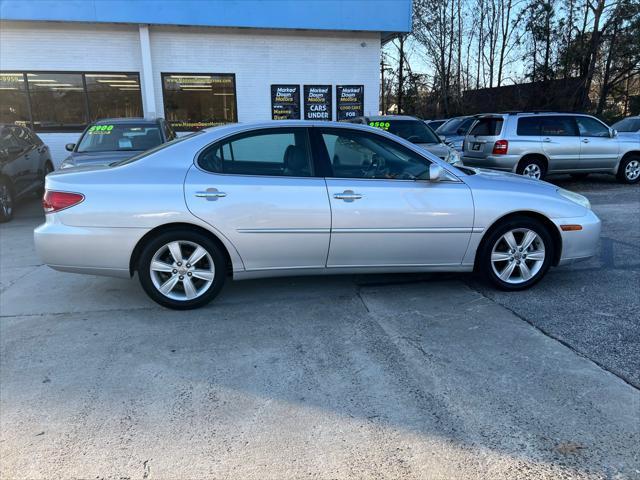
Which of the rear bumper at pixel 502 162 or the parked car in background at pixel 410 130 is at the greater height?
the parked car in background at pixel 410 130

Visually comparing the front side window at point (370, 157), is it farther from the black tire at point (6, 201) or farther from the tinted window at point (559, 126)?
the tinted window at point (559, 126)

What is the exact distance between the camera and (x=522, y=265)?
→ 15.1 feet

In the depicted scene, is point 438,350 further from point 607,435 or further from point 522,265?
point 522,265

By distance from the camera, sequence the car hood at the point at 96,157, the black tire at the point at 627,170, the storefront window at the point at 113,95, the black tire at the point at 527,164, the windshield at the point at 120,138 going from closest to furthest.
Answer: the car hood at the point at 96,157
the windshield at the point at 120,138
the black tire at the point at 527,164
the black tire at the point at 627,170
the storefront window at the point at 113,95

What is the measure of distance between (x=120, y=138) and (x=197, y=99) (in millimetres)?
5627

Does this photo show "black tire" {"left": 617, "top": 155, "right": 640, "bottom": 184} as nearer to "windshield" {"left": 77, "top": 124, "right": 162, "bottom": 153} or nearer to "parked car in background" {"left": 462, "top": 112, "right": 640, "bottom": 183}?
"parked car in background" {"left": 462, "top": 112, "right": 640, "bottom": 183}

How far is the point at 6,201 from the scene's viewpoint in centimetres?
835

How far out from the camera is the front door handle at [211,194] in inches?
159

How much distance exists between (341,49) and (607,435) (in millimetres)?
13167

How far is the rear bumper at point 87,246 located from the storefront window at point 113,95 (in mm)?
10471

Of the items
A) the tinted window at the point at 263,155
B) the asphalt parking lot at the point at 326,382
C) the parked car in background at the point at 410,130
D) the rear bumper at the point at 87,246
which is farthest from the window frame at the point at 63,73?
the tinted window at the point at 263,155

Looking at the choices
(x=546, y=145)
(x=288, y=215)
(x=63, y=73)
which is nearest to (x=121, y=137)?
(x=288, y=215)

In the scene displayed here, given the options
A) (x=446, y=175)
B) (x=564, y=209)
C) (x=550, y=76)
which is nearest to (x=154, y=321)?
(x=446, y=175)

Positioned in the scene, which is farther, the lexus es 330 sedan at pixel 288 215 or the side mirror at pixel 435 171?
the side mirror at pixel 435 171
